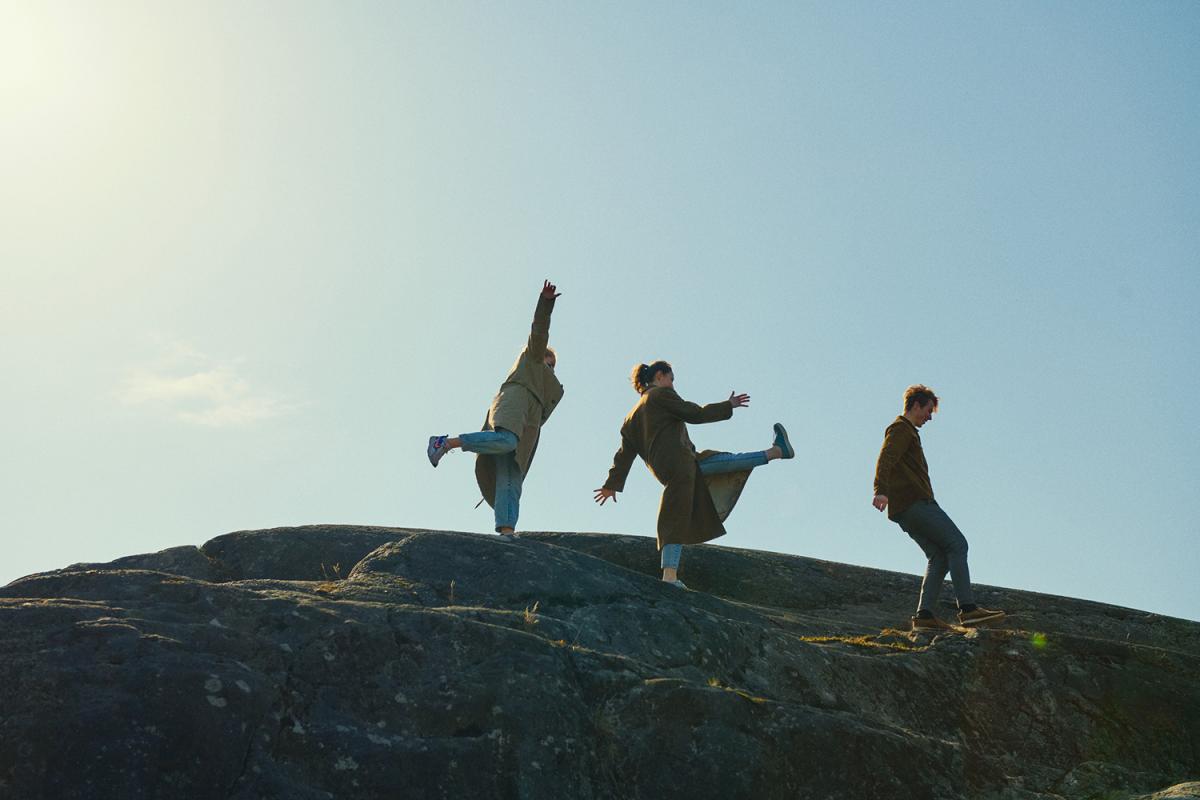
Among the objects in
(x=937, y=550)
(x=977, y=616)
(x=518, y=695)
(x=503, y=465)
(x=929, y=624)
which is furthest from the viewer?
(x=503, y=465)

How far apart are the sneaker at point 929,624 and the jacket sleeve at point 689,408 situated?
3031 mm

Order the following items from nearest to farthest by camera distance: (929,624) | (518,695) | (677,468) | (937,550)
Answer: (518,695) < (929,624) < (937,550) < (677,468)

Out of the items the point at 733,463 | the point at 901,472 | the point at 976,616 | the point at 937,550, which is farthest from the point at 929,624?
the point at 733,463

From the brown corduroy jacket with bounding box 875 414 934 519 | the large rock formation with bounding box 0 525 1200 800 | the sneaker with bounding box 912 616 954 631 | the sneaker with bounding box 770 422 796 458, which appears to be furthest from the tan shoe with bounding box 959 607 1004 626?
the sneaker with bounding box 770 422 796 458

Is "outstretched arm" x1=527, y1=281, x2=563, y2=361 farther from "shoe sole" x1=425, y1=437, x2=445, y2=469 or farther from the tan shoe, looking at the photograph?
the tan shoe

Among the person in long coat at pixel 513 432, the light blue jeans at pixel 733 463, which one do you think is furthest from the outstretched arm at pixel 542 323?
the light blue jeans at pixel 733 463

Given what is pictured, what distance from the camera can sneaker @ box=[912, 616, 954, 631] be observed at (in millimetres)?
11406

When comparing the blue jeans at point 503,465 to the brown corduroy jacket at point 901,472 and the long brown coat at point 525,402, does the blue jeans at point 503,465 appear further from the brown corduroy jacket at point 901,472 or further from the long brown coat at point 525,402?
the brown corduroy jacket at point 901,472

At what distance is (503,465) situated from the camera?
13.4 meters

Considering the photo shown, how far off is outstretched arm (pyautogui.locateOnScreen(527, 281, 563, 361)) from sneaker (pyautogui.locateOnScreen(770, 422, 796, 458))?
293 cm

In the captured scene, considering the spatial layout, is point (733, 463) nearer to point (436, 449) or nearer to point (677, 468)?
point (677, 468)

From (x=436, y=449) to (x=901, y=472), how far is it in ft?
16.8

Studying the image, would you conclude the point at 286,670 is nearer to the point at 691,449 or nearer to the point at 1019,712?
the point at 1019,712

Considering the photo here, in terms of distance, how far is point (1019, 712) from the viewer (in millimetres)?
10039
